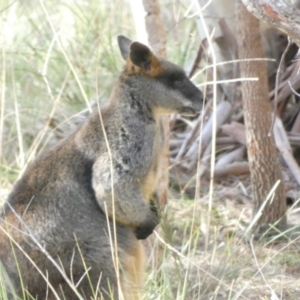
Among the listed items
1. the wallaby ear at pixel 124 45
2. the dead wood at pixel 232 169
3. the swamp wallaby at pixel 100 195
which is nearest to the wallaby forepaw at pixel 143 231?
the swamp wallaby at pixel 100 195

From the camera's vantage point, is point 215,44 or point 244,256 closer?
point 244,256

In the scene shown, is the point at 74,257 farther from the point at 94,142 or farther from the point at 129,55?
the point at 129,55

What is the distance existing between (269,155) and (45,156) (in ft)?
4.87

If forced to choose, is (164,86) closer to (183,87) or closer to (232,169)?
(183,87)

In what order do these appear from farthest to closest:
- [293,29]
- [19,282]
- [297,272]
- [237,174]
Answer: [237,174] → [297,272] → [19,282] → [293,29]

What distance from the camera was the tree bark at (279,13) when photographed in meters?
2.98

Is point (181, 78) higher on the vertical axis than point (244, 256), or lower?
higher

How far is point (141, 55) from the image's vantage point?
13.2 ft

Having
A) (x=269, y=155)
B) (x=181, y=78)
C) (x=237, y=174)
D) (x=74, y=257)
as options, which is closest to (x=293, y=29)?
(x=181, y=78)

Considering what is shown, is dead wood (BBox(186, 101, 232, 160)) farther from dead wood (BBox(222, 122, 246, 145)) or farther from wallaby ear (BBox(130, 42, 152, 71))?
wallaby ear (BBox(130, 42, 152, 71))

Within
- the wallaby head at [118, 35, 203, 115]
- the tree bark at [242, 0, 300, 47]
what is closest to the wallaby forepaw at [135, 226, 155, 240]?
the wallaby head at [118, 35, 203, 115]

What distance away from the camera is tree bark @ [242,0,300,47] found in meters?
2.98

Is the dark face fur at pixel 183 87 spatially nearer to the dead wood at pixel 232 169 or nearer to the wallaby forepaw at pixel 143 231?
the wallaby forepaw at pixel 143 231

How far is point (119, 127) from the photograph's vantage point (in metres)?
4.04
